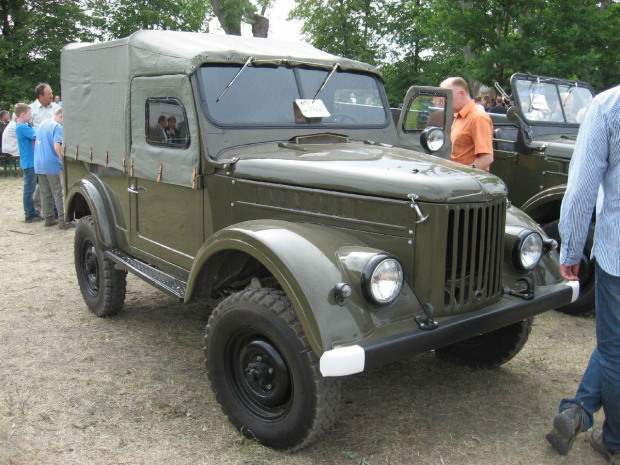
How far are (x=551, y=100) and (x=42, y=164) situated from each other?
686 cm

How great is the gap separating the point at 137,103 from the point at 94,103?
0.83 meters

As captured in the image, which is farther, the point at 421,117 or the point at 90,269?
the point at 90,269

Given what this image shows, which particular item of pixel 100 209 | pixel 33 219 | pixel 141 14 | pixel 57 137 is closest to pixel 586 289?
pixel 100 209

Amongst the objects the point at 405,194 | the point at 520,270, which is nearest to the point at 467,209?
the point at 405,194

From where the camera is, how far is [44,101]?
10070 millimetres

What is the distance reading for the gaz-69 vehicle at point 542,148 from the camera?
17.5 feet

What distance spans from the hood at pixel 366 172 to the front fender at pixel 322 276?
11.3 inches

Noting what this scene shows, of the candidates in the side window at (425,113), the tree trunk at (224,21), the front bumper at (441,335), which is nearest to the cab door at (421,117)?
the side window at (425,113)

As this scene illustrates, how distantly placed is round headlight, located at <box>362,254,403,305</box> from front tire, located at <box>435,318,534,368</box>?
131cm

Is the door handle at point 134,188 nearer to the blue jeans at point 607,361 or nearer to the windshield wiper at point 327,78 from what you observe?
the windshield wiper at point 327,78

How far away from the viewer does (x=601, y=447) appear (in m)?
2.95

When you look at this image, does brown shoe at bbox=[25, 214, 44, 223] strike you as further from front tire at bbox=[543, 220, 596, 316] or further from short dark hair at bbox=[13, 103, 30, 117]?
front tire at bbox=[543, 220, 596, 316]

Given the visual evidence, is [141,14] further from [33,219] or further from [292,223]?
[292,223]

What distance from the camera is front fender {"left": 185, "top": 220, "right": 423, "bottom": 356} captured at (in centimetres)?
257
